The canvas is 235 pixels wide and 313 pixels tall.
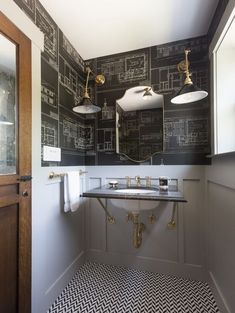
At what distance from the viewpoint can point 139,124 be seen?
194 centimetres

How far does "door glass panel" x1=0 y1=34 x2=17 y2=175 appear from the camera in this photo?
1.07m

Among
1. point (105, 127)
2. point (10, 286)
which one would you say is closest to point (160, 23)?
point (105, 127)

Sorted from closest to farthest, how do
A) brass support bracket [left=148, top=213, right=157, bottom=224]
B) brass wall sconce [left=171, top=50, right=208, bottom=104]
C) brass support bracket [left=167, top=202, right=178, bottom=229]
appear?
brass wall sconce [left=171, top=50, right=208, bottom=104], brass support bracket [left=167, top=202, right=178, bottom=229], brass support bracket [left=148, top=213, right=157, bottom=224]

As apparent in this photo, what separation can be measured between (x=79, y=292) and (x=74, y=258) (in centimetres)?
32

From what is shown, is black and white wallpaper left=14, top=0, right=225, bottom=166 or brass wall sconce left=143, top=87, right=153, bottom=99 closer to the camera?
black and white wallpaper left=14, top=0, right=225, bottom=166

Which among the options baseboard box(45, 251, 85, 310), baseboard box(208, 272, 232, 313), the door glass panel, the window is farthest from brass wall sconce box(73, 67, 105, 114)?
baseboard box(208, 272, 232, 313)

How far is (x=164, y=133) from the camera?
1839mm

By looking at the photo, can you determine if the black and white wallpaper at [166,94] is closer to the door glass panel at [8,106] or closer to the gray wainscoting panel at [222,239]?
the gray wainscoting panel at [222,239]

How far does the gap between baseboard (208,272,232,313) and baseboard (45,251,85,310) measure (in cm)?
128

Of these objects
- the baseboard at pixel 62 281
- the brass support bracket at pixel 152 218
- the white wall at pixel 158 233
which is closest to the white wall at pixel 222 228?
the white wall at pixel 158 233

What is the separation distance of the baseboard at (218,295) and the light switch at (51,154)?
165 centimetres

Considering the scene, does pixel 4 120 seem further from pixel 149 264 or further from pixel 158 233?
pixel 149 264

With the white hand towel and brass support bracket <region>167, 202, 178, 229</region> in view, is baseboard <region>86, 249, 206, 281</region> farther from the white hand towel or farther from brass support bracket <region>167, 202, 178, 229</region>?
the white hand towel

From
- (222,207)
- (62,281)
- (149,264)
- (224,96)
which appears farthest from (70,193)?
(224,96)
